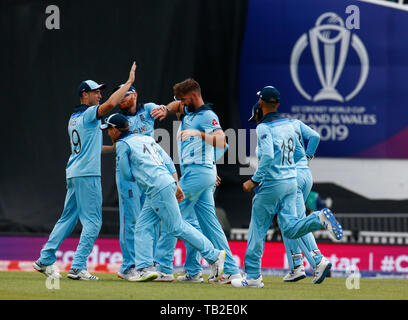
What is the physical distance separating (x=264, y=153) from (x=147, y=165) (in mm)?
1258

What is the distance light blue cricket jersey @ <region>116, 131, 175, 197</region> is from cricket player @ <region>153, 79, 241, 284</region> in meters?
0.31

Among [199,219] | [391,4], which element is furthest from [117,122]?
[391,4]

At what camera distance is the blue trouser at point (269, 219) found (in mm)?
9188

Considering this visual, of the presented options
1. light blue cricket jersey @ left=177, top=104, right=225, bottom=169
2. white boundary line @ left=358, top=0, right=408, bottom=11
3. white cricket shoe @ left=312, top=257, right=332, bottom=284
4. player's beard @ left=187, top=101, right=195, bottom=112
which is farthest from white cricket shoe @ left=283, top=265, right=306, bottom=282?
white boundary line @ left=358, top=0, right=408, bottom=11

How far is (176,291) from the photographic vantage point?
8.70 m

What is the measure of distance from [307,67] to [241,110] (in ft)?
4.98

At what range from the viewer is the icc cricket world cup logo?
17422 millimetres

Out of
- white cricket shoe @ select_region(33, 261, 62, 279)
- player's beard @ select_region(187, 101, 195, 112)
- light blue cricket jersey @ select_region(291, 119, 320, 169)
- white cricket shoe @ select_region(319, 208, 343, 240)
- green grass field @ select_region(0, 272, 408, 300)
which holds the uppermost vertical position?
player's beard @ select_region(187, 101, 195, 112)

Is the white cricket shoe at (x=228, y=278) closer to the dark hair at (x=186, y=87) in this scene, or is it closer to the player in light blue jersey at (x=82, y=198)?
the player in light blue jersey at (x=82, y=198)

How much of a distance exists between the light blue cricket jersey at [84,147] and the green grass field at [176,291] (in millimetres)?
1211

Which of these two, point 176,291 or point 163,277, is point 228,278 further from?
point 176,291

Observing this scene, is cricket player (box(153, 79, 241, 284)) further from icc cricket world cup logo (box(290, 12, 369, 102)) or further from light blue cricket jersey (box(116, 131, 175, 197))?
icc cricket world cup logo (box(290, 12, 369, 102))

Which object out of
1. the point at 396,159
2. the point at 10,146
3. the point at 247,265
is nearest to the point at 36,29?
the point at 10,146

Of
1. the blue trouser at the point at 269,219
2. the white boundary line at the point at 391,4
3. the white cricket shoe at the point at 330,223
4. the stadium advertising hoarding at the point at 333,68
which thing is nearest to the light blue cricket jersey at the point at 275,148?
the blue trouser at the point at 269,219
